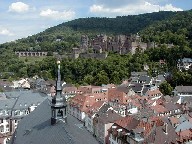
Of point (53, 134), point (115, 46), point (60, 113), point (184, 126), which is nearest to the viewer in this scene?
point (53, 134)

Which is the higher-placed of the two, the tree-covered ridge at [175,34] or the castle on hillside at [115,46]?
the tree-covered ridge at [175,34]

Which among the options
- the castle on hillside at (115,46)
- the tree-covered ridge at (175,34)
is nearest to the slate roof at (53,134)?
the tree-covered ridge at (175,34)

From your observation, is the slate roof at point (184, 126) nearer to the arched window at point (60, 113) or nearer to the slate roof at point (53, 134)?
the slate roof at point (53, 134)

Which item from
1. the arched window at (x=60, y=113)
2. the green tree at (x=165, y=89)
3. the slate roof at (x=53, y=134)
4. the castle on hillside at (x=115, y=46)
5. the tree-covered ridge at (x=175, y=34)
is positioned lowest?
the green tree at (x=165, y=89)

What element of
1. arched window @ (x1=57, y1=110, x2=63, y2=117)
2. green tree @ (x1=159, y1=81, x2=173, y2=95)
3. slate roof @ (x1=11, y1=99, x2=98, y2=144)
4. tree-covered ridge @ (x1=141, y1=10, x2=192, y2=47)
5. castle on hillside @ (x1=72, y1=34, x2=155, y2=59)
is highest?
tree-covered ridge @ (x1=141, y1=10, x2=192, y2=47)

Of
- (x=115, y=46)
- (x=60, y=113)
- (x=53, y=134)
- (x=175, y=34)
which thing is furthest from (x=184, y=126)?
(x=115, y=46)

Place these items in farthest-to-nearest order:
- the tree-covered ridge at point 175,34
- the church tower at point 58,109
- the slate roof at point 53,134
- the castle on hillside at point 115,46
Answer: the castle on hillside at point 115,46 → the tree-covered ridge at point 175,34 → the church tower at point 58,109 → the slate roof at point 53,134

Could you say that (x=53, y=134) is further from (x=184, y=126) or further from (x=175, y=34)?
(x=175, y=34)

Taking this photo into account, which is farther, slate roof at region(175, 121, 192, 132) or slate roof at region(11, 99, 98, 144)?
slate roof at region(175, 121, 192, 132)

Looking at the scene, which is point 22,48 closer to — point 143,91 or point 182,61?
point 182,61

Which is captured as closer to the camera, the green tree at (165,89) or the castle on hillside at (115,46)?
the green tree at (165,89)

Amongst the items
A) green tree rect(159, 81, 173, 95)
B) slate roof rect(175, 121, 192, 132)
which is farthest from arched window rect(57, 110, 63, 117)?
green tree rect(159, 81, 173, 95)

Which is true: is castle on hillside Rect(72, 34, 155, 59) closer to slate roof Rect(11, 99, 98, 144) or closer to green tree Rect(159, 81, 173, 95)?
green tree Rect(159, 81, 173, 95)
